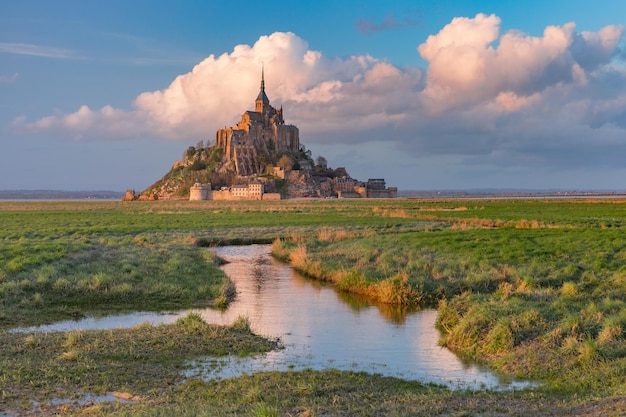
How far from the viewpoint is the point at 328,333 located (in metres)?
15.6

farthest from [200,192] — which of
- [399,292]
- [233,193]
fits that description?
[399,292]

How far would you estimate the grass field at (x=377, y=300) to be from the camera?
945 centimetres

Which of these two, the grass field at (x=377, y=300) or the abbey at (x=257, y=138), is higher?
the abbey at (x=257, y=138)

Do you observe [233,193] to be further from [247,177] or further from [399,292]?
[399,292]

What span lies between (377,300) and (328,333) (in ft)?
15.5

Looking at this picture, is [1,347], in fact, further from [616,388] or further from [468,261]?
[468,261]

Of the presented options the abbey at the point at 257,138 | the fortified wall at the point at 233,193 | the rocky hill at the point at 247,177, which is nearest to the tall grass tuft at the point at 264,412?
the fortified wall at the point at 233,193

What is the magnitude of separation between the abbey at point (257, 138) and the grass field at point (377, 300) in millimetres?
134379

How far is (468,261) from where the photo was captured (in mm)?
22891

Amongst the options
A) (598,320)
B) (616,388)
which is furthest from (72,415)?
(598,320)


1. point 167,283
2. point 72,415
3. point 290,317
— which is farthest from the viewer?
point 167,283

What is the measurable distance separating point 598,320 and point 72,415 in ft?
32.9

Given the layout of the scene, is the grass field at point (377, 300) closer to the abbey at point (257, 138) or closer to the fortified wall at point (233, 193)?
the fortified wall at point (233, 193)

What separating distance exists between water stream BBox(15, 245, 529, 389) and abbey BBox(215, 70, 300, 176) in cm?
14318
